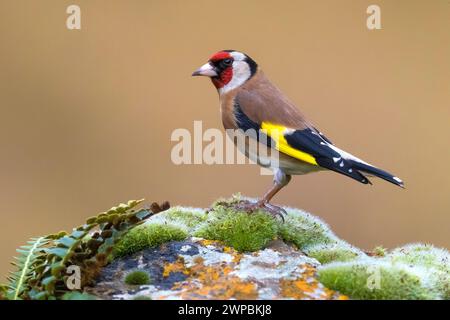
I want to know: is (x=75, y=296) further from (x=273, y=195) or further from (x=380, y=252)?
(x=380, y=252)

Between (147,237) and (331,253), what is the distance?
131 centimetres

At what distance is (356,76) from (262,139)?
22.8ft

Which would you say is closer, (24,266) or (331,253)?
(24,266)

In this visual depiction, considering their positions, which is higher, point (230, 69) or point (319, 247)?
point (230, 69)

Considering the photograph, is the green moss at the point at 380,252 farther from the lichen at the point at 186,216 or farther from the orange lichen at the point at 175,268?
the orange lichen at the point at 175,268

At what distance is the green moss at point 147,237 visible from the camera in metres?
4.45

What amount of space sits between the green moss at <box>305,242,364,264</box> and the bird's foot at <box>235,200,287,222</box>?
49 centimetres

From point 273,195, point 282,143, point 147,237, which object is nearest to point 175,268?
point 147,237

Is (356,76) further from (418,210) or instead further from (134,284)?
(134,284)

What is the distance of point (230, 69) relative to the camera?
6.64m

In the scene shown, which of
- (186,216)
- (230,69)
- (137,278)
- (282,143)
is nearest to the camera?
(137,278)

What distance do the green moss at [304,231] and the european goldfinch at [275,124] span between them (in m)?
0.20

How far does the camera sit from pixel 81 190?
10930mm

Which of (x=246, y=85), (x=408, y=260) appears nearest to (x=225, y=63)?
(x=246, y=85)
